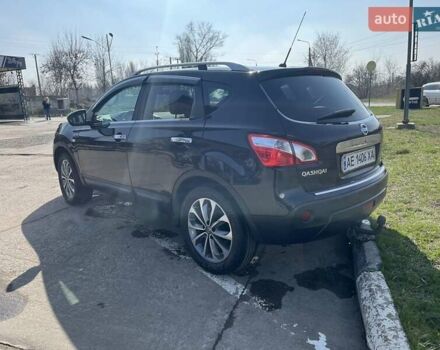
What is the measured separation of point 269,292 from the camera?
3096 millimetres

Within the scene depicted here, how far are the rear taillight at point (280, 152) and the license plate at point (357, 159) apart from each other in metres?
0.39

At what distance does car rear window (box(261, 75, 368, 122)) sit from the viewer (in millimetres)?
2961

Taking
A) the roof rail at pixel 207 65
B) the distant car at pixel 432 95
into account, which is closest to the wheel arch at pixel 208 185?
the roof rail at pixel 207 65

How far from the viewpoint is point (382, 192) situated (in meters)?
3.47

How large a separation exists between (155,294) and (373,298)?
166cm

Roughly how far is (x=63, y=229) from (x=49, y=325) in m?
2.01

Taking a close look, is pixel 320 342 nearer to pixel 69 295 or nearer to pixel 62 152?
pixel 69 295

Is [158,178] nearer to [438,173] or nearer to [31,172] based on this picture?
[438,173]

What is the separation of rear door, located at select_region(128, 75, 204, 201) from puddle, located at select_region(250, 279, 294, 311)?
113 centimetres

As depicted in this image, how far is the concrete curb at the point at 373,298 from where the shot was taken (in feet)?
7.54

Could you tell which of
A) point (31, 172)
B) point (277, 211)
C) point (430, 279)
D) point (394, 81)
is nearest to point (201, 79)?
point (277, 211)

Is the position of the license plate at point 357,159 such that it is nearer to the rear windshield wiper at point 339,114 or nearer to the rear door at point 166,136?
the rear windshield wiper at point 339,114

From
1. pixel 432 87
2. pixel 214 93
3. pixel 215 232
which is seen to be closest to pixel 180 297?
pixel 215 232

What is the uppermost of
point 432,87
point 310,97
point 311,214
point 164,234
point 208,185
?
point 432,87
